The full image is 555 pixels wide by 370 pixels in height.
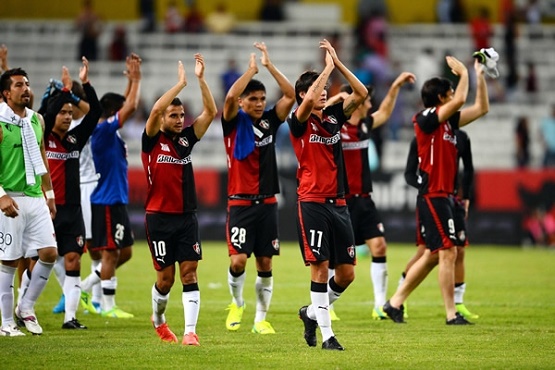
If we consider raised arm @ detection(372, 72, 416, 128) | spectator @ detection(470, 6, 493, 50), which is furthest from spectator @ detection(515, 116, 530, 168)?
raised arm @ detection(372, 72, 416, 128)

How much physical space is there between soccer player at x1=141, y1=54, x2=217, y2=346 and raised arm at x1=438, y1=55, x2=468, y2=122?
3262 mm

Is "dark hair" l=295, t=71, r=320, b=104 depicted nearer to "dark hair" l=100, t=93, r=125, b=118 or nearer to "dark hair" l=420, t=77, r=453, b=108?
"dark hair" l=420, t=77, r=453, b=108

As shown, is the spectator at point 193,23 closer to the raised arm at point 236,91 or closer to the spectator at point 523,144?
the spectator at point 523,144

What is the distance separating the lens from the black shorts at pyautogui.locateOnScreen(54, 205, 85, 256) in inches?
562

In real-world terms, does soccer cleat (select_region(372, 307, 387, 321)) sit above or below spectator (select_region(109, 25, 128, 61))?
below

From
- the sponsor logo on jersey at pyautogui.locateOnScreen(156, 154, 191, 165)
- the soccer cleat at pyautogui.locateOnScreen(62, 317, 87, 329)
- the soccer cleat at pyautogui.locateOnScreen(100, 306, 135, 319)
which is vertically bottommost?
the soccer cleat at pyautogui.locateOnScreen(100, 306, 135, 319)

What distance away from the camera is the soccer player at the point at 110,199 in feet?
50.8

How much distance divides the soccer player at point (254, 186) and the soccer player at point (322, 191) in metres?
1.45

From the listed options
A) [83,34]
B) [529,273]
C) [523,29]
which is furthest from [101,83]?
[529,273]

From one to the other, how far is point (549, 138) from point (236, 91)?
19.6 metres

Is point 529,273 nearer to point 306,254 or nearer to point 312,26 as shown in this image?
point 306,254

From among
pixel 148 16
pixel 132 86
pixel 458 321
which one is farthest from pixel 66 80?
pixel 148 16

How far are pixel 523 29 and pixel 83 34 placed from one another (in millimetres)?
13895

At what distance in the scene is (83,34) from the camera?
112 ft
